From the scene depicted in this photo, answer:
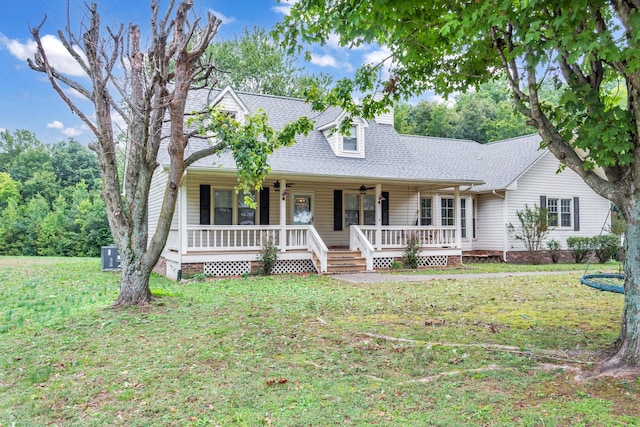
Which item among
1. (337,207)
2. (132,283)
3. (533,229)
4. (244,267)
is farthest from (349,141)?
(132,283)

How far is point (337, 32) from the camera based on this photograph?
4934 mm

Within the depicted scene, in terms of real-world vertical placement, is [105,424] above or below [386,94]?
below

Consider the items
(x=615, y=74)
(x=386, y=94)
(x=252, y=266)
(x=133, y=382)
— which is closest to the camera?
(x=133, y=382)

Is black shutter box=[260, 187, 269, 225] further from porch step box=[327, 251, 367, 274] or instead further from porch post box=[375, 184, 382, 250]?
porch post box=[375, 184, 382, 250]

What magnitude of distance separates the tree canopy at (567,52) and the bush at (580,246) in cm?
1463

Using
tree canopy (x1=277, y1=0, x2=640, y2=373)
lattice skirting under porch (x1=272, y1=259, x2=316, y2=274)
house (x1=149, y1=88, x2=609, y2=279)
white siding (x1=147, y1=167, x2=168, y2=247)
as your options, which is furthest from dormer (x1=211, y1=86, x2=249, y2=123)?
tree canopy (x1=277, y1=0, x2=640, y2=373)

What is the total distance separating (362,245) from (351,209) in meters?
2.47

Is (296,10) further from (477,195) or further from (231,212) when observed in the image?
(477,195)

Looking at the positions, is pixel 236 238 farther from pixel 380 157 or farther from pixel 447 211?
pixel 447 211

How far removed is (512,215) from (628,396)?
15.8 m

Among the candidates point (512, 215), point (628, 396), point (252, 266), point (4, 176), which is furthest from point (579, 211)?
point (4, 176)

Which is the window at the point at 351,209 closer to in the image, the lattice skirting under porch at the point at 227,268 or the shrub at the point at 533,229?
the lattice skirting under porch at the point at 227,268

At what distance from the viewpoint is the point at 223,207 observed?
577 inches

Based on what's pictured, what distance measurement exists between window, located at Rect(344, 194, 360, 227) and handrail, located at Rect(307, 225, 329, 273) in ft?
9.39
